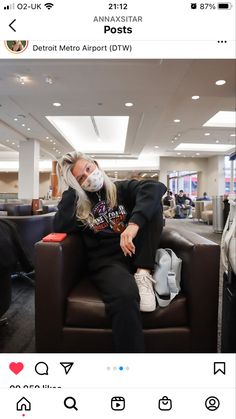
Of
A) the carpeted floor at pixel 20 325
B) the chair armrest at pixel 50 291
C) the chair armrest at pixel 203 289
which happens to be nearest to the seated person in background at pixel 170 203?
the carpeted floor at pixel 20 325

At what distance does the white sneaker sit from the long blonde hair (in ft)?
0.96

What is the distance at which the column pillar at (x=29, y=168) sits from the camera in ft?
17.7

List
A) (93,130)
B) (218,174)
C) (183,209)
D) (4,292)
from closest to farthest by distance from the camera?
(4,292)
(218,174)
(93,130)
(183,209)

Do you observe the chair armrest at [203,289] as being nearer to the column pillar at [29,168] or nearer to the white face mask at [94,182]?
the white face mask at [94,182]
